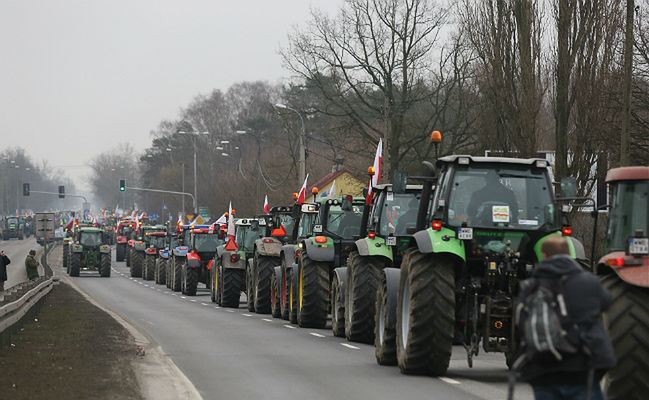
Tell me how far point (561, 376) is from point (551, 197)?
7.54 m

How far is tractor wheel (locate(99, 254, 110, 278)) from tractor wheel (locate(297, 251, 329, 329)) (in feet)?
144

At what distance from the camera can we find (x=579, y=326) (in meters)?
8.32

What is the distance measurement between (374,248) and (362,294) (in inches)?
30.1

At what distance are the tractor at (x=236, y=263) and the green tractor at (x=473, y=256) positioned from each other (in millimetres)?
19964

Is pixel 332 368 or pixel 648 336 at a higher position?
pixel 648 336

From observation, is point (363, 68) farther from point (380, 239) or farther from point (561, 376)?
point (561, 376)

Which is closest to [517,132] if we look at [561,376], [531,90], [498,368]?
[531,90]

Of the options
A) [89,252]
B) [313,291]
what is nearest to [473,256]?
[313,291]

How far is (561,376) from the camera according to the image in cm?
829

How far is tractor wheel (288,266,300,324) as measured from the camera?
26891mm

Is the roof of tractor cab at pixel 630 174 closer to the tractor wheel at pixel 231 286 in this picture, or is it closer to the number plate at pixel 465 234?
the number plate at pixel 465 234

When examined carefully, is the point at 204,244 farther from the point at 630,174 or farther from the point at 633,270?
the point at 633,270

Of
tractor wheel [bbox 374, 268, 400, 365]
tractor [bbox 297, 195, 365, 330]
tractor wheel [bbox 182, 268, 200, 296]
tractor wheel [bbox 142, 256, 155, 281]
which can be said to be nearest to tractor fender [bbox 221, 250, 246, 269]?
tractor [bbox 297, 195, 365, 330]

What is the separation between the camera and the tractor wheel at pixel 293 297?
26.9 m
